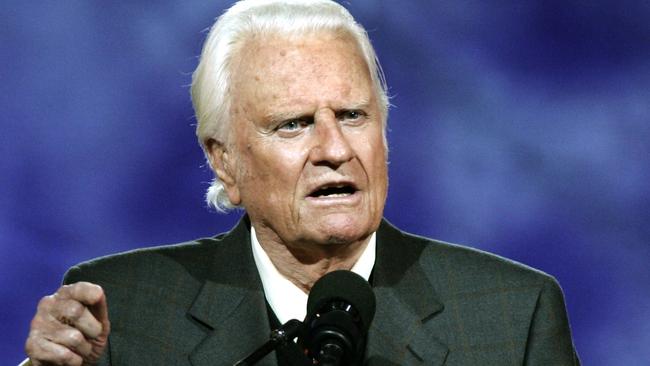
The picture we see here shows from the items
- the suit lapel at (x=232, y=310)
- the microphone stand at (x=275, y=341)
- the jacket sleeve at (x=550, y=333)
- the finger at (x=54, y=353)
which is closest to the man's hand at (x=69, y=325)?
the finger at (x=54, y=353)

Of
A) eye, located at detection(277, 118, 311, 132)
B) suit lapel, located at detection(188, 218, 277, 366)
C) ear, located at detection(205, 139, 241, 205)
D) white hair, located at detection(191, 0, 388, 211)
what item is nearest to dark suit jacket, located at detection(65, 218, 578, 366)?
suit lapel, located at detection(188, 218, 277, 366)

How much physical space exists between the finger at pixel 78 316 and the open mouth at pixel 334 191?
580mm

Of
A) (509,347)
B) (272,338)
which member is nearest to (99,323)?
(272,338)

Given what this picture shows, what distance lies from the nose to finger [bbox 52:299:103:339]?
0.61 meters

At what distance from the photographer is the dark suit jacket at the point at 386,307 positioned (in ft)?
7.77

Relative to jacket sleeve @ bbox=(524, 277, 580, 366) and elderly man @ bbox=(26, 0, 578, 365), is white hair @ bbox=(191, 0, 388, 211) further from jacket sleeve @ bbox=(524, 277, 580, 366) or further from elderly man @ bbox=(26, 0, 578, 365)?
jacket sleeve @ bbox=(524, 277, 580, 366)

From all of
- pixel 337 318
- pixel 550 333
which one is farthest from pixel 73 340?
pixel 550 333

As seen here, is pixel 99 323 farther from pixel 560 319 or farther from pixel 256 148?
pixel 560 319

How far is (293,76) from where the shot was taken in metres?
2.30

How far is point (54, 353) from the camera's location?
1919 millimetres

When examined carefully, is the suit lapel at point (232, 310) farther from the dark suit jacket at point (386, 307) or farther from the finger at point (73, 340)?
the finger at point (73, 340)

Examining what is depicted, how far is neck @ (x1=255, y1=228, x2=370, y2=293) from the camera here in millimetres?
2398

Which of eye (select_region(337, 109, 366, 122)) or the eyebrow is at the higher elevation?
the eyebrow

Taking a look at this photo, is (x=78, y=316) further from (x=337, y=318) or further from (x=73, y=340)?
(x=337, y=318)
